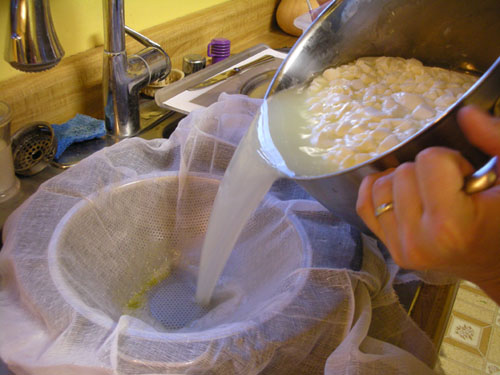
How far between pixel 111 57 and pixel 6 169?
21 cm

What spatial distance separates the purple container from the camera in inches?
38.6

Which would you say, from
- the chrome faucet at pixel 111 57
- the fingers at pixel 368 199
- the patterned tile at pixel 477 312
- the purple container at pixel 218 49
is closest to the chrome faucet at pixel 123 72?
the chrome faucet at pixel 111 57

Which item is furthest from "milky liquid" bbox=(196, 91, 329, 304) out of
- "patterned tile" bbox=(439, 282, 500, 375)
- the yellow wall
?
"patterned tile" bbox=(439, 282, 500, 375)

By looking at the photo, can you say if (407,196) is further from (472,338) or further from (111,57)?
(472,338)

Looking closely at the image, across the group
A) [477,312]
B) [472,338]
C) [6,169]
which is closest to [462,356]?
[472,338]

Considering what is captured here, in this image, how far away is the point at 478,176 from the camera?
0.31 m

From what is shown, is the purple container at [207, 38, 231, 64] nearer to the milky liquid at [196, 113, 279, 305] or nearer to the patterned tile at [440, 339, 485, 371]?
the milky liquid at [196, 113, 279, 305]

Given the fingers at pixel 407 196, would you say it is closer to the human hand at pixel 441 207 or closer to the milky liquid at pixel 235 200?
the human hand at pixel 441 207

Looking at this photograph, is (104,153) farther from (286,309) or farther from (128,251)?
(286,309)

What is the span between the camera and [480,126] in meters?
0.31

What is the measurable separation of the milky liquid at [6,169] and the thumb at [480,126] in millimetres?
509

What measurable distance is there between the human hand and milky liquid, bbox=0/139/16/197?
44cm

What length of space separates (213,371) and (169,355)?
4cm

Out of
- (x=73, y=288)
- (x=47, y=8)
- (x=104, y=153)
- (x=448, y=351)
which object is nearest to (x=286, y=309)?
(x=73, y=288)
